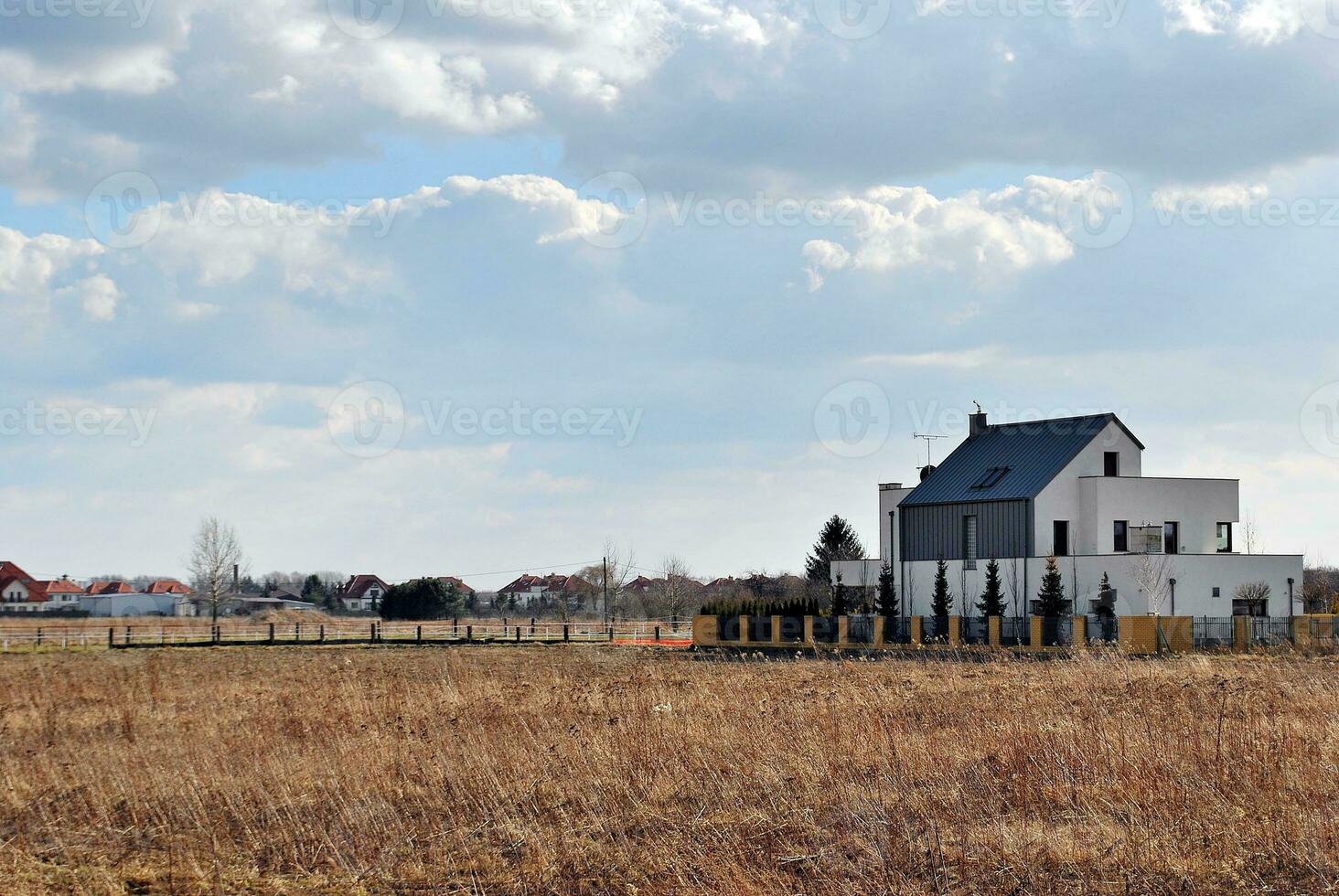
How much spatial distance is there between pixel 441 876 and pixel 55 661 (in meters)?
31.3

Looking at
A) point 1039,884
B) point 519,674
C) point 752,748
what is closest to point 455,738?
point 752,748

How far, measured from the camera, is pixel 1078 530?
53.3m

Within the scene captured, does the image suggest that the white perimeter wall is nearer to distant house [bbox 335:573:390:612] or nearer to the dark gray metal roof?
the dark gray metal roof

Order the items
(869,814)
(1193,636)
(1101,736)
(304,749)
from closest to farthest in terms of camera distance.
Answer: (869,814) → (1101,736) → (304,749) → (1193,636)

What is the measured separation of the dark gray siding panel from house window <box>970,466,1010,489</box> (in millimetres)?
Answer: 1100

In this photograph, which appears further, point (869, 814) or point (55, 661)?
point (55, 661)

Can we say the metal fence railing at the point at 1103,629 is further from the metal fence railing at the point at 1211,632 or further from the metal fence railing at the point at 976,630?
the metal fence railing at the point at 976,630

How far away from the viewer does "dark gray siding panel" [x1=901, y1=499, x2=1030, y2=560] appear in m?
53.8

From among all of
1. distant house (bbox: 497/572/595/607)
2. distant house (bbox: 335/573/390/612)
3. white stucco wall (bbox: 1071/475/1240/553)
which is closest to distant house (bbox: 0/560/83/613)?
distant house (bbox: 335/573/390/612)

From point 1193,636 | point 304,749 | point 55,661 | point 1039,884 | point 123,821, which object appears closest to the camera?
point 1039,884

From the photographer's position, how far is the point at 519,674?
88.1 feet

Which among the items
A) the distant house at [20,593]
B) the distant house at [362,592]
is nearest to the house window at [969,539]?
the distant house at [20,593]

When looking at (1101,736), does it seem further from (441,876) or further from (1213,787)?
(441,876)

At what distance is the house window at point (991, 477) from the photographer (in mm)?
56531
